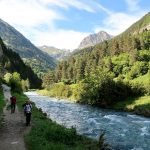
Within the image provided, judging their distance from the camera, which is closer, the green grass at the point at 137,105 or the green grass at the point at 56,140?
the green grass at the point at 56,140

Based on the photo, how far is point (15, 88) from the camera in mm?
131750

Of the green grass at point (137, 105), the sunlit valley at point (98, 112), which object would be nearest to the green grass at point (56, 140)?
the sunlit valley at point (98, 112)

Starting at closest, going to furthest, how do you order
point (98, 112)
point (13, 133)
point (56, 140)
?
1. point (56, 140)
2. point (13, 133)
3. point (98, 112)

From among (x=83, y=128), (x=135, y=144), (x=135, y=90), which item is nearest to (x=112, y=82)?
(x=135, y=90)

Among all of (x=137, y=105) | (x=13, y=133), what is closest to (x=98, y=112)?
(x=137, y=105)

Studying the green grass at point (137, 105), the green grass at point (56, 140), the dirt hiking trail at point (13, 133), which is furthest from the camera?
the green grass at point (137, 105)

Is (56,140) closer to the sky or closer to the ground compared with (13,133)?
closer to the ground

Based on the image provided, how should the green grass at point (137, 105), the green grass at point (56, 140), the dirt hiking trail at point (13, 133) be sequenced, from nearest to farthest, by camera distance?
1. the green grass at point (56, 140)
2. the dirt hiking trail at point (13, 133)
3. the green grass at point (137, 105)

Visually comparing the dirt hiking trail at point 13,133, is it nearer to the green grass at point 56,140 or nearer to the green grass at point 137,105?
the green grass at point 56,140

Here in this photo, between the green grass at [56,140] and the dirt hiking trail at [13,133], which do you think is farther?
the dirt hiking trail at [13,133]

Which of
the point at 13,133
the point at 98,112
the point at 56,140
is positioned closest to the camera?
the point at 56,140

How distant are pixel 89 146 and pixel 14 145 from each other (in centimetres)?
694

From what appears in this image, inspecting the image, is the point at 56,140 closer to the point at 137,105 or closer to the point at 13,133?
the point at 13,133

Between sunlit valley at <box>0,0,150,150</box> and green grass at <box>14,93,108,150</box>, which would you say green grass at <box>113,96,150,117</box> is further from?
green grass at <box>14,93,108,150</box>
